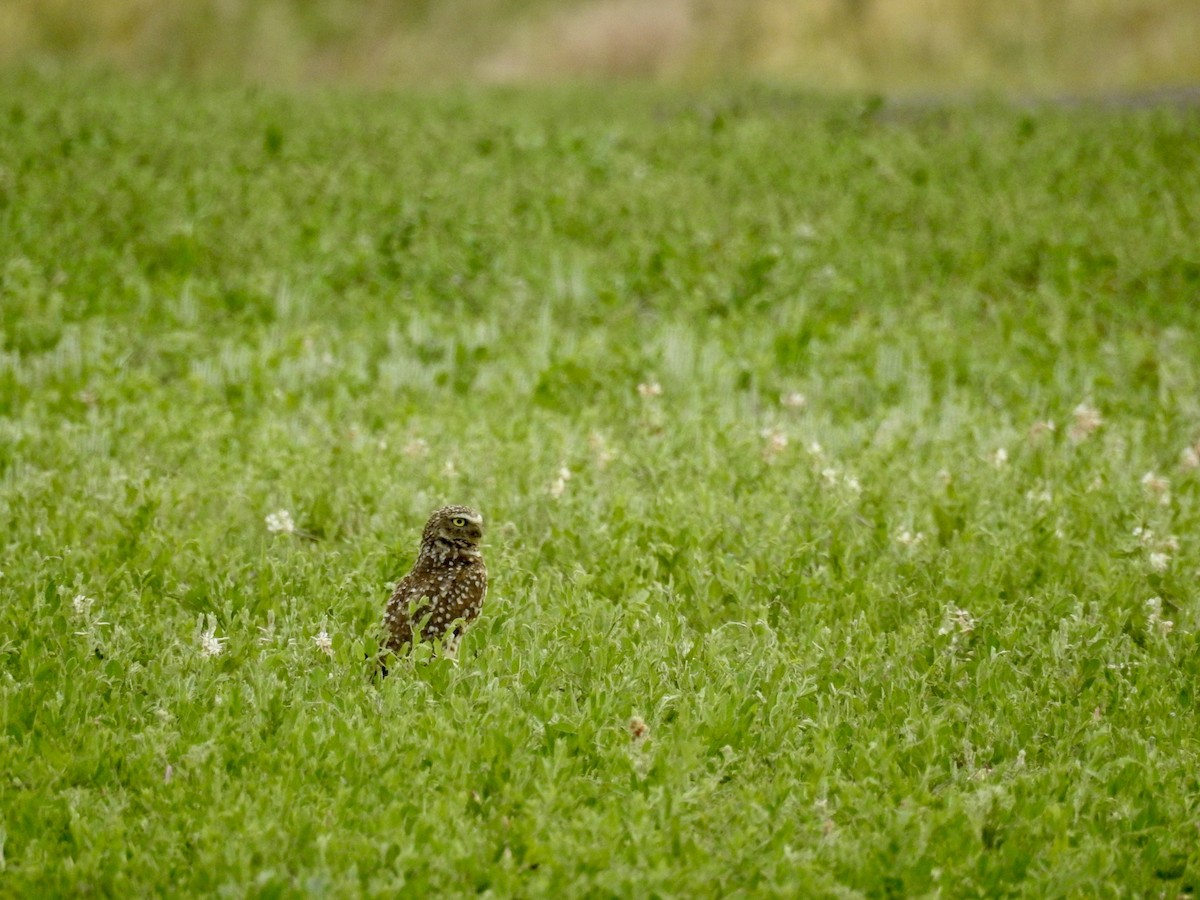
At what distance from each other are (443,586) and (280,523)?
59.5 inches

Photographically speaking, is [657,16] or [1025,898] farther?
[657,16]

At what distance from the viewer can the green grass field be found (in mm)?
4387

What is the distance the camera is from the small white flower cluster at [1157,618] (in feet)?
19.2

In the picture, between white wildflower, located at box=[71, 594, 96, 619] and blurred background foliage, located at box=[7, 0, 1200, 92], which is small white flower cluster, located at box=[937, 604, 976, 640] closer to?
white wildflower, located at box=[71, 594, 96, 619]

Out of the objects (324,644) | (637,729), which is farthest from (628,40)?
(637,729)

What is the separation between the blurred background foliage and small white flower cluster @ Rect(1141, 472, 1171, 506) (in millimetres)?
17943

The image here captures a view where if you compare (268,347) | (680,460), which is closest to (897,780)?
(680,460)

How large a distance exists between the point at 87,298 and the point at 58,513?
417 cm

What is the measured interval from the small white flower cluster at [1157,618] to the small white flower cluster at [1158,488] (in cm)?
127

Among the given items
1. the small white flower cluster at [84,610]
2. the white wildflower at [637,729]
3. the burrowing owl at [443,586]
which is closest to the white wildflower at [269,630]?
the burrowing owl at [443,586]

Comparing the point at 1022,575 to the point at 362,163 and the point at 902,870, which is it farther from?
the point at 362,163

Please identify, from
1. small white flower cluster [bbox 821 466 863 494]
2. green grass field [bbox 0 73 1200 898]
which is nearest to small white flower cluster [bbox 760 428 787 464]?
green grass field [bbox 0 73 1200 898]

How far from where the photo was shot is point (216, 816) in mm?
4262

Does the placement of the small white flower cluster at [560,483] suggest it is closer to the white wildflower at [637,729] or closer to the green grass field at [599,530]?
the green grass field at [599,530]
